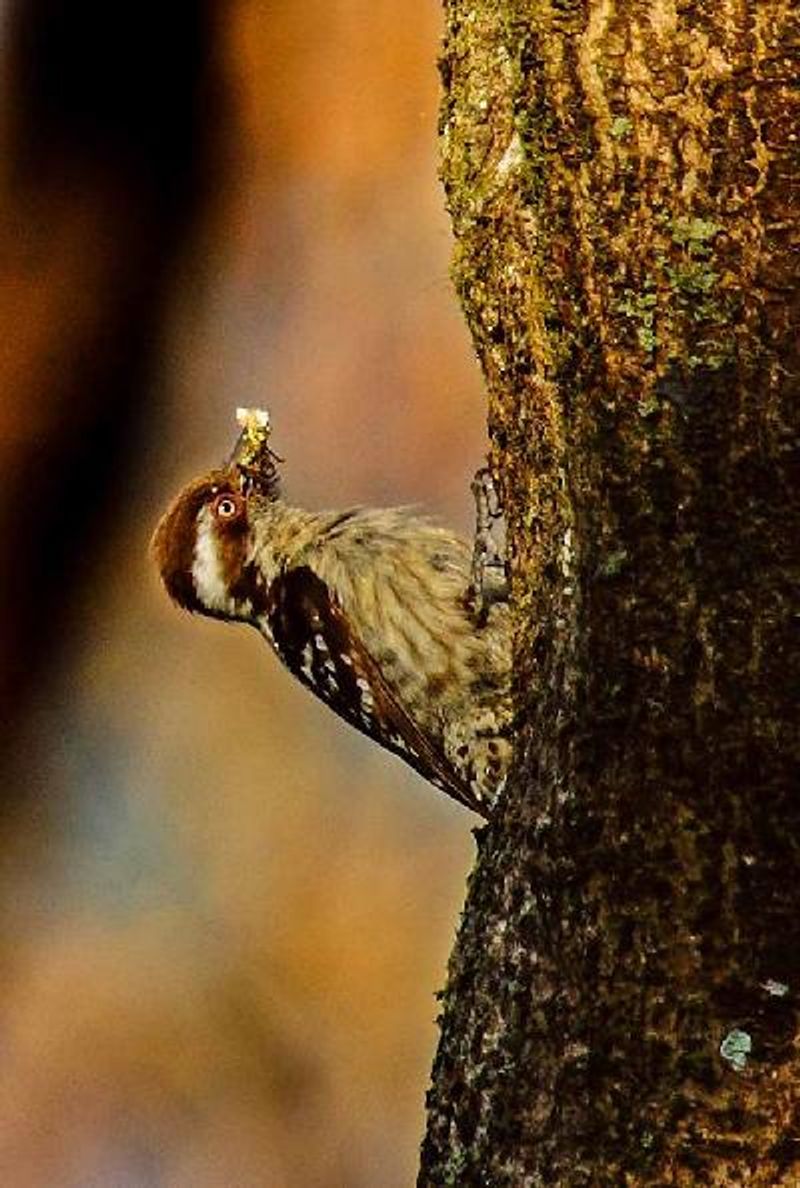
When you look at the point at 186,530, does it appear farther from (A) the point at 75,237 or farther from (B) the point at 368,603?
(A) the point at 75,237

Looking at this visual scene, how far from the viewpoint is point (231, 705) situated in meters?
6.88

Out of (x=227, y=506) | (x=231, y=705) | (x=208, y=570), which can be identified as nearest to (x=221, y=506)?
(x=227, y=506)

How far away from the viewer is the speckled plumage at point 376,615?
13.7 ft

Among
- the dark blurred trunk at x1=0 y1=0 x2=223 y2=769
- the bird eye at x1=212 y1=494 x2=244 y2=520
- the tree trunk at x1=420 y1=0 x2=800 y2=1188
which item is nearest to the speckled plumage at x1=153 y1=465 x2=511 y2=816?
the bird eye at x1=212 y1=494 x2=244 y2=520

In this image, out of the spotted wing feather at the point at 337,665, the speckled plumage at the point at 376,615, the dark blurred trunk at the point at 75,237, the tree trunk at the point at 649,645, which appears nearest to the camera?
the tree trunk at the point at 649,645

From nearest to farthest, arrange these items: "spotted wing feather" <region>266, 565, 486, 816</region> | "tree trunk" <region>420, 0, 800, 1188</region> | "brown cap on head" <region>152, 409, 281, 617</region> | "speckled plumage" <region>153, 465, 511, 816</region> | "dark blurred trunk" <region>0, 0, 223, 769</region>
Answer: "tree trunk" <region>420, 0, 800, 1188</region> < "dark blurred trunk" <region>0, 0, 223, 769</region> < "speckled plumage" <region>153, 465, 511, 816</region> < "spotted wing feather" <region>266, 565, 486, 816</region> < "brown cap on head" <region>152, 409, 281, 617</region>

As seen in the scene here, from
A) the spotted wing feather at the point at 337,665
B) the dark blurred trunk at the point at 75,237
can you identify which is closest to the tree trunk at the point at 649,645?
the dark blurred trunk at the point at 75,237

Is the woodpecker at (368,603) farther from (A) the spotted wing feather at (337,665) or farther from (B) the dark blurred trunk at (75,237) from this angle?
(B) the dark blurred trunk at (75,237)

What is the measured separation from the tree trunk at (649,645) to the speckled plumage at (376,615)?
156 centimetres

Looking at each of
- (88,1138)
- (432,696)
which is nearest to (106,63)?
(432,696)

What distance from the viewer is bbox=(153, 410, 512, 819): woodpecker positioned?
165 inches

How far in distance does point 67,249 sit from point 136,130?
0.29 meters

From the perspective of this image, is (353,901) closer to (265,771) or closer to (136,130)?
(265,771)

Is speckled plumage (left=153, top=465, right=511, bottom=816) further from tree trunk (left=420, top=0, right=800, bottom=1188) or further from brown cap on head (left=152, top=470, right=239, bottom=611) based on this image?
tree trunk (left=420, top=0, right=800, bottom=1188)
